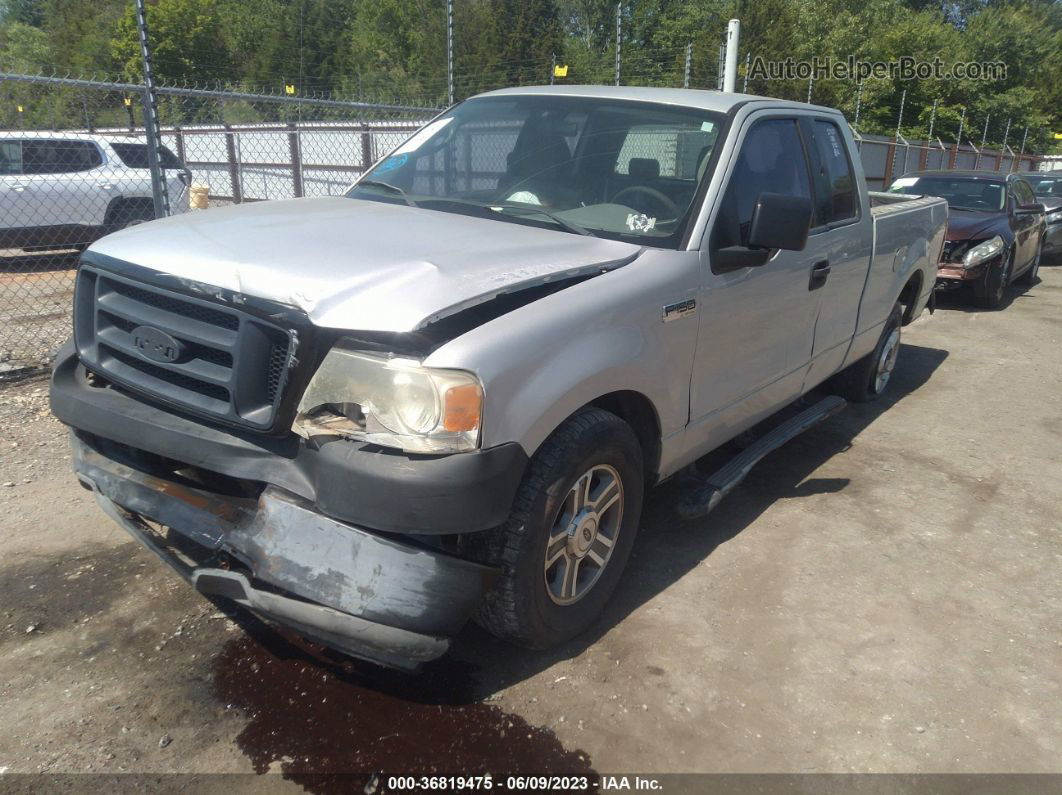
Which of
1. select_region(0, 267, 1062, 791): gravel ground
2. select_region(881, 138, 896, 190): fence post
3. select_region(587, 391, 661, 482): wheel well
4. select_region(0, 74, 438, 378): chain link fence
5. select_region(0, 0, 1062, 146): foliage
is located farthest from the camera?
select_region(0, 0, 1062, 146): foliage

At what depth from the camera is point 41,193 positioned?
434 inches

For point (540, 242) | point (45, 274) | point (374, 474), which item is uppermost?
point (540, 242)

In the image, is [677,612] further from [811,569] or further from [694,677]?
[811,569]

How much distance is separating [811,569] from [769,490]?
0.90m

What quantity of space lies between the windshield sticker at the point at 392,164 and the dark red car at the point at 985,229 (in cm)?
692

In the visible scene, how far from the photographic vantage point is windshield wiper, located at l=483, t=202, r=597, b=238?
3367mm

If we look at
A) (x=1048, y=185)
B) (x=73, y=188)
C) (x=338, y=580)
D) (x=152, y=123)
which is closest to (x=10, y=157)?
(x=73, y=188)

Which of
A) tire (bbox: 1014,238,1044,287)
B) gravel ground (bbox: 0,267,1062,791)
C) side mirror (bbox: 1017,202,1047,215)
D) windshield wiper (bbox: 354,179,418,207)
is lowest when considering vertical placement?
tire (bbox: 1014,238,1044,287)

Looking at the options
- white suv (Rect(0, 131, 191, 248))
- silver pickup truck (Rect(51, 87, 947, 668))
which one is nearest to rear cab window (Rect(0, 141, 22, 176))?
white suv (Rect(0, 131, 191, 248))

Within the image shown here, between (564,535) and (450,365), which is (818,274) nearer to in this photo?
(564,535)

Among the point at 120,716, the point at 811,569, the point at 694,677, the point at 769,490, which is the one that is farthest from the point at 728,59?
the point at 120,716

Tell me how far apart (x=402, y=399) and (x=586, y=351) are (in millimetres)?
685

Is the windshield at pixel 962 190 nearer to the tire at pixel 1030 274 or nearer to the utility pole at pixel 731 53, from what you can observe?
the tire at pixel 1030 274

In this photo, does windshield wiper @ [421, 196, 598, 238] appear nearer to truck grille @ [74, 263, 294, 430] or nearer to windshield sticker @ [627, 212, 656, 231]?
windshield sticker @ [627, 212, 656, 231]
